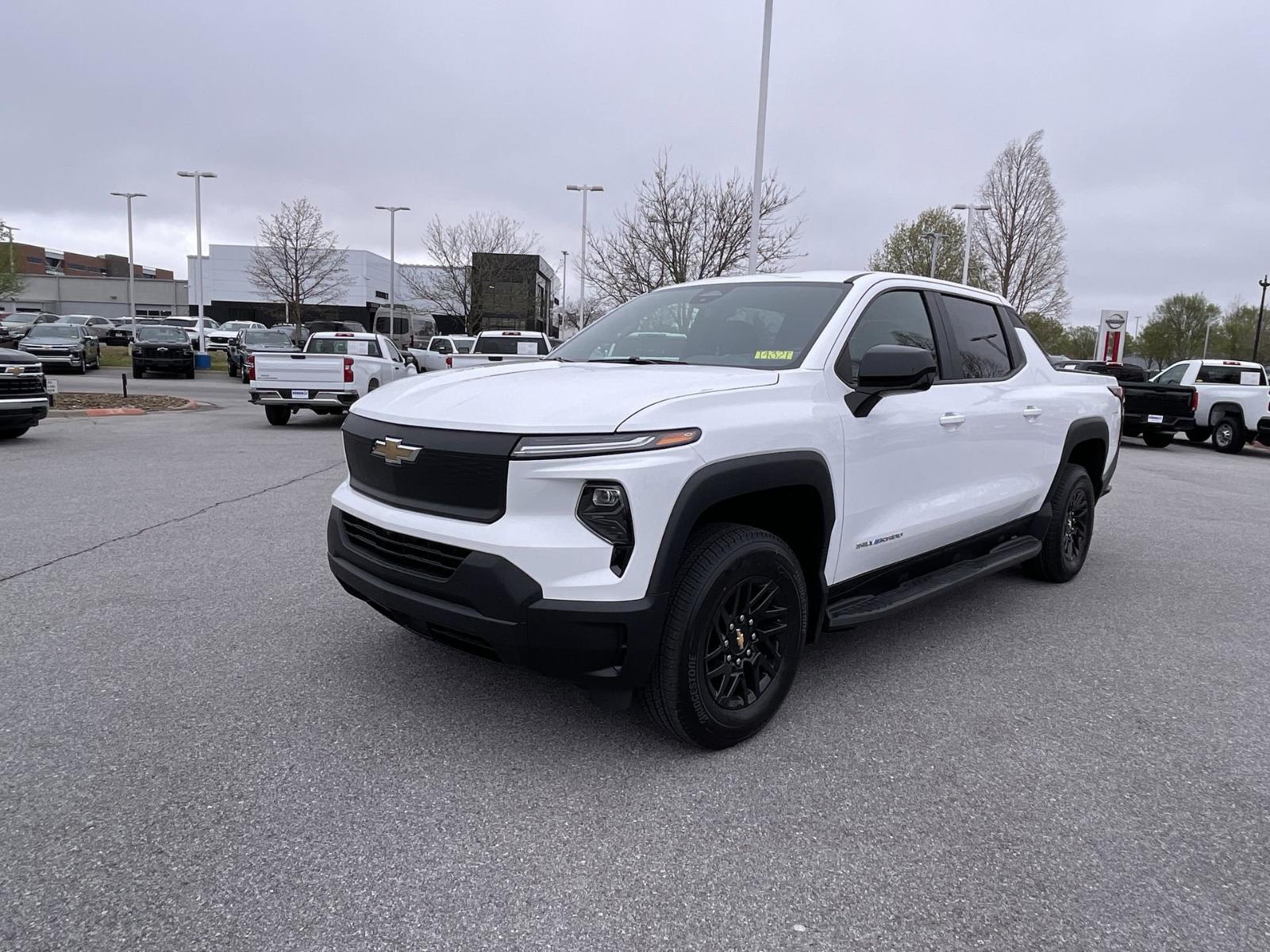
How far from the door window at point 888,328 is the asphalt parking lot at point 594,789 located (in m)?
1.46

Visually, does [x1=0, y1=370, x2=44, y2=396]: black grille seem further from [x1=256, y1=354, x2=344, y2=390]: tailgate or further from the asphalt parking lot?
the asphalt parking lot

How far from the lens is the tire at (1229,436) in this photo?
678 inches

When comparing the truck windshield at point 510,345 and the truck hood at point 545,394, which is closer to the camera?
the truck hood at point 545,394

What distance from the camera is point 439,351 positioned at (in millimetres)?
29469

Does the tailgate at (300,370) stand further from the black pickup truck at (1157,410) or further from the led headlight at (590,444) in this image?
the black pickup truck at (1157,410)

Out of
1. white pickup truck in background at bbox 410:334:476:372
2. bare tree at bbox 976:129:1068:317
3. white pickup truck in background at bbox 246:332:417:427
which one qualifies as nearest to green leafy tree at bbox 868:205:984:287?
bare tree at bbox 976:129:1068:317

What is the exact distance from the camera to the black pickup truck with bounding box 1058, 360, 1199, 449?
52.6 ft

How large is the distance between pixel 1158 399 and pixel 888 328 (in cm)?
1517

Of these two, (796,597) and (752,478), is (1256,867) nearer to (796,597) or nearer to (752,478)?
(796,597)

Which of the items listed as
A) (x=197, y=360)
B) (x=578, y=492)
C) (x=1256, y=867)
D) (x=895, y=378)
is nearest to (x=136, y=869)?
(x=578, y=492)

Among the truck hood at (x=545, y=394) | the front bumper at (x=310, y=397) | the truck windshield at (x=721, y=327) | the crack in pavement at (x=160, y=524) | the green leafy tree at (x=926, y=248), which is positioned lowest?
the crack in pavement at (x=160, y=524)

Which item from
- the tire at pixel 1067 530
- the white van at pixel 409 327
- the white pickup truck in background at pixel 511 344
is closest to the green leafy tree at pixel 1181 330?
the white van at pixel 409 327

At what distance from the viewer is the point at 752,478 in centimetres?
304

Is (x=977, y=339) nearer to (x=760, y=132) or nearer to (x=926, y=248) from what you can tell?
(x=760, y=132)
